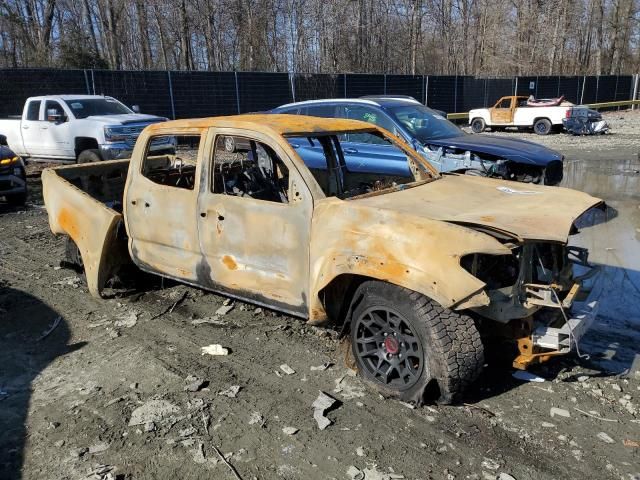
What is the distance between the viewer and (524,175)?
28.9 feet

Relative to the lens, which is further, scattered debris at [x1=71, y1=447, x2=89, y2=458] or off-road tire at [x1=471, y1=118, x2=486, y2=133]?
off-road tire at [x1=471, y1=118, x2=486, y2=133]

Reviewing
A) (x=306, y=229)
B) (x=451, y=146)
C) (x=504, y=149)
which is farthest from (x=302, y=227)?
(x=504, y=149)

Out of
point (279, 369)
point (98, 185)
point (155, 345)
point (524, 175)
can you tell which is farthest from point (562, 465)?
point (524, 175)

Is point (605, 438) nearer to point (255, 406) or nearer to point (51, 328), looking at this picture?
point (255, 406)

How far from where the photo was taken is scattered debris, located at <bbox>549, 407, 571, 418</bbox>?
3529 millimetres

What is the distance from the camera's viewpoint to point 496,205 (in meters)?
4.04

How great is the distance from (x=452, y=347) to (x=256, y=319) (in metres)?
2.18

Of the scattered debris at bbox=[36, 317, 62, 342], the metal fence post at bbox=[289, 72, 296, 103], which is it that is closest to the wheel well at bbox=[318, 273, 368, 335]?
the scattered debris at bbox=[36, 317, 62, 342]

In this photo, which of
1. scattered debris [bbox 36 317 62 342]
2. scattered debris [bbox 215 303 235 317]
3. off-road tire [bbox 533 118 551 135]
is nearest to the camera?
scattered debris [bbox 36 317 62 342]

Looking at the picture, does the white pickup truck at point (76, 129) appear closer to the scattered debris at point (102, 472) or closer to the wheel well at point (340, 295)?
the wheel well at point (340, 295)

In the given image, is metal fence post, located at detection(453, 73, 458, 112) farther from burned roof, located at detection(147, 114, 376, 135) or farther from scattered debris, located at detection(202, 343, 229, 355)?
scattered debris, located at detection(202, 343, 229, 355)

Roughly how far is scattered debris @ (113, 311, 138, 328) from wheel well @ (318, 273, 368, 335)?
2048 millimetres

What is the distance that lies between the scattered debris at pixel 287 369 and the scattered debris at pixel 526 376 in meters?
1.61

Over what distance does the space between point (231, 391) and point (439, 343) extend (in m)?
1.49
